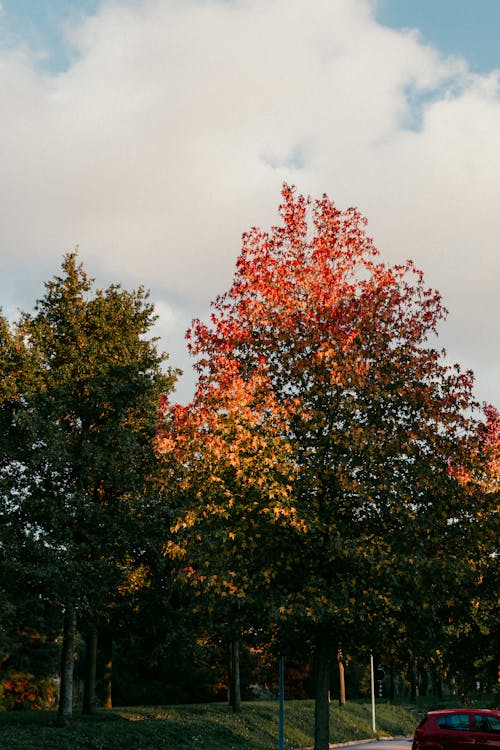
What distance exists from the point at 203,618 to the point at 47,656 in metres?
15.1

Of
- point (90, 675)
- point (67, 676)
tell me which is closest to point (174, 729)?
point (67, 676)

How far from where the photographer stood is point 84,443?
2512 cm

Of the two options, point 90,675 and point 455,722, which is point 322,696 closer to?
point 455,722

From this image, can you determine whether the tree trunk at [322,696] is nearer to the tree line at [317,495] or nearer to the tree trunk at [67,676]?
the tree line at [317,495]

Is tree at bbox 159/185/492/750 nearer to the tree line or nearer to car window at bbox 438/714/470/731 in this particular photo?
the tree line

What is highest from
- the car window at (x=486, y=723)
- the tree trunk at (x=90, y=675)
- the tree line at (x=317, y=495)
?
the tree line at (x=317, y=495)

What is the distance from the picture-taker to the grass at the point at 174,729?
2091 centimetres

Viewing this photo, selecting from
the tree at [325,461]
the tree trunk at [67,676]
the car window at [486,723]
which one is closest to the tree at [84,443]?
the tree trunk at [67,676]

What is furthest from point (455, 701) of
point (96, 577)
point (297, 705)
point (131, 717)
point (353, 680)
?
point (96, 577)

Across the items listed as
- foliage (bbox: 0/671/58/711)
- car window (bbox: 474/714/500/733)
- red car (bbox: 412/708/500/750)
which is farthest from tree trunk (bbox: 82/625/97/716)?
car window (bbox: 474/714/500/733)

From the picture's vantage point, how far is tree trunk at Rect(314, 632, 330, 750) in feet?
58.1

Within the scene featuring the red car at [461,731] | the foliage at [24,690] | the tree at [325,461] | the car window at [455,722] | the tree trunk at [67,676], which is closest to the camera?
the tree at [325,461]

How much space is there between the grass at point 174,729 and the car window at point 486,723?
7.63 meters

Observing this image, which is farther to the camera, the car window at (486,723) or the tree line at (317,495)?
the car window at (486,723)
